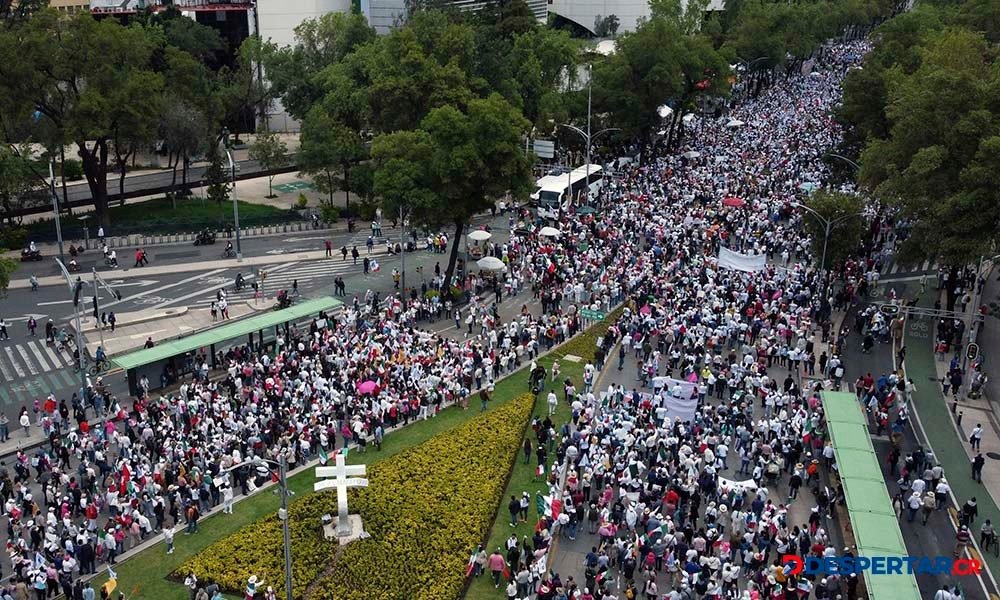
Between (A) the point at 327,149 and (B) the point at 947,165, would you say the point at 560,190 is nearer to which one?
(A) the point at 327,149

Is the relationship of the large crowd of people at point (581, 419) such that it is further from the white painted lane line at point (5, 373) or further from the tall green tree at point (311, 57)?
the tall green tree at point (311, 57)

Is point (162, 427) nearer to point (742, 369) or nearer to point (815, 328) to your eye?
point (742, 369)

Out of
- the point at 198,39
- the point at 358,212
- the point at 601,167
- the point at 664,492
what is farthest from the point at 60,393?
the point at 198,39

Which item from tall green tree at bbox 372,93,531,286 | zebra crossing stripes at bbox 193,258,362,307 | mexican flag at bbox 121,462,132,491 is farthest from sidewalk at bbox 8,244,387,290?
mexican flag at bbox 121,462,132,491

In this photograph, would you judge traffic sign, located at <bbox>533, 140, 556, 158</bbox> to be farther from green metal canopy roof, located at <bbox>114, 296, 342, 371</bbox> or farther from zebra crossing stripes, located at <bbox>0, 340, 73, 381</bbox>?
zebra crossing stripes, located at <bbox>0, 340, 73, 381</bbox>

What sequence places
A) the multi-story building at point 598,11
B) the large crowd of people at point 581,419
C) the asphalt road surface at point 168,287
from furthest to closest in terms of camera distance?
the multi-story building at point 598,11 < the asphalt road surface at point 168,287 < the large crowd of people at point 581,419

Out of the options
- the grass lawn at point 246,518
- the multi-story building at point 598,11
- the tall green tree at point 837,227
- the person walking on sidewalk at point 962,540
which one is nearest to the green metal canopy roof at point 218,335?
the grass lawn at point 246,518
